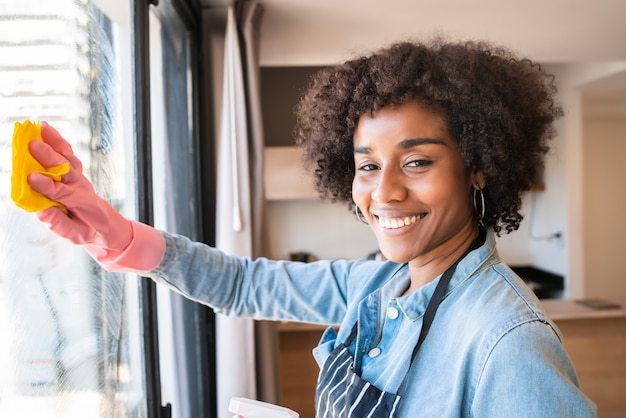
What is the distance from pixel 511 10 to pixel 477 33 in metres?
0.20

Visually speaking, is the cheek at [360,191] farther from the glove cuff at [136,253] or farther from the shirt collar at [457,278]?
the glove cuff at [136,253]

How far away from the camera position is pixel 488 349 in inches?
25.5

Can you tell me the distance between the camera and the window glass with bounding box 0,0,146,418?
2.16 ft

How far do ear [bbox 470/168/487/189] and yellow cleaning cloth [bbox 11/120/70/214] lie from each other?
2.15 ft

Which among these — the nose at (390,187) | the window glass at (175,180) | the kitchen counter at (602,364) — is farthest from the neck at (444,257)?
the kitchen counter at (602,364)

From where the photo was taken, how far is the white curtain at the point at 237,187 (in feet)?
5.89

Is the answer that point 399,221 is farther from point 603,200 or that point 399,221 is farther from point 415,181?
point 603,200

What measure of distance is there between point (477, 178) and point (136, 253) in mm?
615

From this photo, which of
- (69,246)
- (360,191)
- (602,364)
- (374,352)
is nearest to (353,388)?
(374,352)

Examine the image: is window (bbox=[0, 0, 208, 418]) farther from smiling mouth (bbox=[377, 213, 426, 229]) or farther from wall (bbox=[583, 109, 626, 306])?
wall (bbox=[583, 109, 626, 306])

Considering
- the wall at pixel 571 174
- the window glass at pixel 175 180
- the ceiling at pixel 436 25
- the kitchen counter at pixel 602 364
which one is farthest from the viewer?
the wall at pixel 571 174

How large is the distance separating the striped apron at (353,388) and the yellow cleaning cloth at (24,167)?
554mm

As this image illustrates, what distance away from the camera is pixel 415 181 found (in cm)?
79

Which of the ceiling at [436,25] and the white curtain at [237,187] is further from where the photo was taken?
the ceiling at [436,25]
